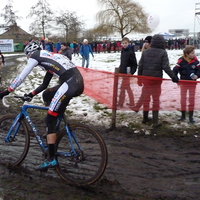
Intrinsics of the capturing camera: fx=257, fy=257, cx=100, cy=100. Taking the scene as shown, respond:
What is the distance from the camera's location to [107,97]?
6547mm

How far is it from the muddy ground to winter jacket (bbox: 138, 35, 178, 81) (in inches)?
65.6

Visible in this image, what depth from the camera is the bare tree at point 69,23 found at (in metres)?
42.8

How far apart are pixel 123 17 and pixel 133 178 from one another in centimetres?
4352

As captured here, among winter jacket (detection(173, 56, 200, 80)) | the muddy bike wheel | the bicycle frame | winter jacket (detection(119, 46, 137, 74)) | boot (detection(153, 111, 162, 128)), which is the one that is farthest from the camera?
winter jacket (detection(119, 46, 137, 74))

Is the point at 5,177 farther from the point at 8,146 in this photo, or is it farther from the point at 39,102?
the point at 39,102

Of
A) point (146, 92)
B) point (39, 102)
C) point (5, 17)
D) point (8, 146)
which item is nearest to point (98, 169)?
point (8, 146)

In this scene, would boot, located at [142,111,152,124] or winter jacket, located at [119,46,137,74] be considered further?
winter jacket, located at [119,46,137,74]

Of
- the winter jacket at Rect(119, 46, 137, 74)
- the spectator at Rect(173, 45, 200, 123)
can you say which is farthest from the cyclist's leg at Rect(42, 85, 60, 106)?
the winter jacket at Rect(119, 46, 137, 74)

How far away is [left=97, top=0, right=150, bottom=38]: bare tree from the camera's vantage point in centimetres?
4447

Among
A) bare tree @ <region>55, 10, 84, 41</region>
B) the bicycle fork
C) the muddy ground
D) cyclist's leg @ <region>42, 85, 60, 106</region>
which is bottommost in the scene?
the muddy ground

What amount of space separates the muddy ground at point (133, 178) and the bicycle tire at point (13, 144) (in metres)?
0.18

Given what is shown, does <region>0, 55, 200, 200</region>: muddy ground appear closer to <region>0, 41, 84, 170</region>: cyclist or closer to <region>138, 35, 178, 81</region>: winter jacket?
<region>0, 41, 84, 170</region>: cyclist

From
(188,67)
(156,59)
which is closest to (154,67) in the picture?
(156,59)

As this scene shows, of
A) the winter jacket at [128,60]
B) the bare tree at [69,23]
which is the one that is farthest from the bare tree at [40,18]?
the winter jacket at [128,60]
